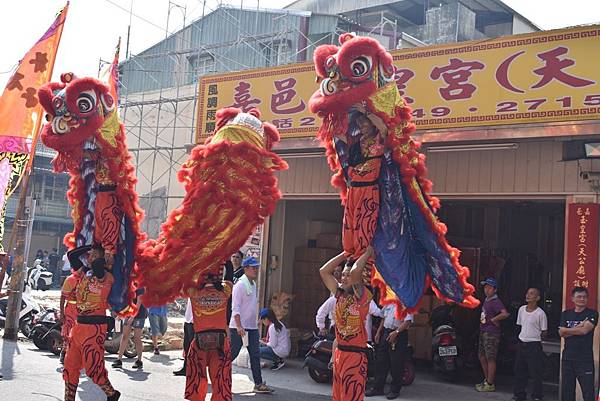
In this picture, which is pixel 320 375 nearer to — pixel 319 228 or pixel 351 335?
pixel 319 228

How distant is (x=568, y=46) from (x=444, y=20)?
14158mm

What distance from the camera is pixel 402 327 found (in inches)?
353

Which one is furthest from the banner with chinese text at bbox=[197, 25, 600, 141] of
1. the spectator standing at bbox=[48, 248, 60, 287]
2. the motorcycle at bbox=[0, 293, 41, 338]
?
the spectator standing at bbox=[48, 248, 60, 287]

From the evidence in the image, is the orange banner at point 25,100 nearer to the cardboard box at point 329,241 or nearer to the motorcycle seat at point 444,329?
the cardboard box at point 329,241

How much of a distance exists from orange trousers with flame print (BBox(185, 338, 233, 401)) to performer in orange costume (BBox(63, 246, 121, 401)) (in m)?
0.93

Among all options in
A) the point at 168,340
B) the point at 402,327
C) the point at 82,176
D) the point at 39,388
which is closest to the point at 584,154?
the point at 402,327

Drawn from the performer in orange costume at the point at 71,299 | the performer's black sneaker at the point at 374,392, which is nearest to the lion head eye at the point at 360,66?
the performer in orange costume at the point at 71,299

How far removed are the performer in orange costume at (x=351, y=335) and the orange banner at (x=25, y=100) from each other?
7193mm

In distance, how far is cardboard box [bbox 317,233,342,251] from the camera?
1219cm

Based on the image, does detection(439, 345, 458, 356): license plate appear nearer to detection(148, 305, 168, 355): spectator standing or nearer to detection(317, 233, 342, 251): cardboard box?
detection(317, 233, 342, 251): cardboard box

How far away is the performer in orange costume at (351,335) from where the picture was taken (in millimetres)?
5137

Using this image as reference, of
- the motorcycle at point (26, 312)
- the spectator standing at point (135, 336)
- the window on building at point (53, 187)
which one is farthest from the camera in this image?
the window on building at point (53, 187)

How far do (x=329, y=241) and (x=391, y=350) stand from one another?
3352 millimetres

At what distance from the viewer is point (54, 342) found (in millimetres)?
10977
